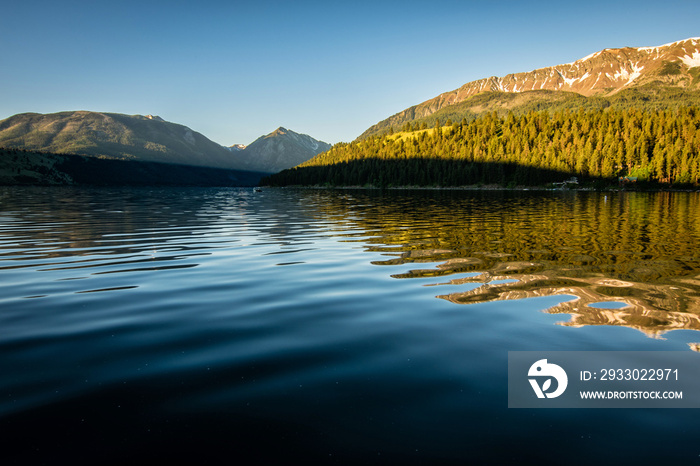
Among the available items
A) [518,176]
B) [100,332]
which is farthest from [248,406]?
[518,176]

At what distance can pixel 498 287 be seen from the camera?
39.6 feet

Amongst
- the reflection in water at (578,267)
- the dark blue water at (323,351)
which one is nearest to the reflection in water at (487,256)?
the reflection in water at (578,267)

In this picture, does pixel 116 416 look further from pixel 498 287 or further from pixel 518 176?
pixel 518 176

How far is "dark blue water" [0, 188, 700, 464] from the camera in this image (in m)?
4.66

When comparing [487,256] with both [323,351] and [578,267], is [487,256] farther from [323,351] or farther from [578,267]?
[323,351]

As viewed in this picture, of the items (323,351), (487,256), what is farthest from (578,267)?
(323,351)

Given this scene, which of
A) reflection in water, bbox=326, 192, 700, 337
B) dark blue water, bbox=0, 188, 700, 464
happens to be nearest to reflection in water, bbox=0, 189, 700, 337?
reflection in water, bbox=326, 192, 700, 337

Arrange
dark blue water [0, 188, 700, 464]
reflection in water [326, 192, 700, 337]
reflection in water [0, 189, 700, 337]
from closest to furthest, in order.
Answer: dark blue water [0, 188, 700, 464] < reflection in water [326, 192, 700, 337] < reflection in water [0, 189, 700, 337]

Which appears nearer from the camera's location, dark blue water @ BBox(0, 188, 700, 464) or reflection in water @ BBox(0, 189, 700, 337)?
dark blue water @ BBox(0, 188, 700, 464)

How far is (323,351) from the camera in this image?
24.5ft

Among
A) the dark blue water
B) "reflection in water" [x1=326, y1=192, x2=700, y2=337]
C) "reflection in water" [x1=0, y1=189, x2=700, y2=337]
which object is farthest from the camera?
"reflection in water" [x1=0, y1=189, x2=700, y2=337]

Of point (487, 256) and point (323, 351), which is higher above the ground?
point (487, 256)

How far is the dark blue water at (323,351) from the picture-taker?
A: 466cm

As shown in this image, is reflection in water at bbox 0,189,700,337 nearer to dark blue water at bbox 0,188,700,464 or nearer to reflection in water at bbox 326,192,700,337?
reflection in water at bbox 326,192,700,337
